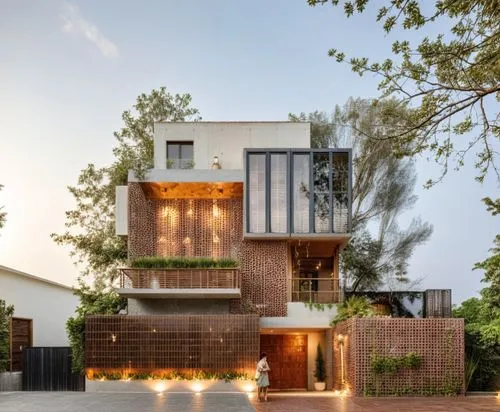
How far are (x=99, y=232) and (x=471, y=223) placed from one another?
18.2m

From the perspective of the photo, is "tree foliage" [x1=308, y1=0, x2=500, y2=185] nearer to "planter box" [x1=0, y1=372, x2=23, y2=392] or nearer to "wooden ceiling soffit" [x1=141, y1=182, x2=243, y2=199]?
"wooden ceiling soffit" [x1=141, y1=182, x2=243, y2=199]

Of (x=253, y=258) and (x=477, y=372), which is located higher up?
(x=253, y=258)

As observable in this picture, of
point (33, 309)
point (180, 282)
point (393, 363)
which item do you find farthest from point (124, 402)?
point (33, 309)

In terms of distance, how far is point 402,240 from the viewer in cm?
2872

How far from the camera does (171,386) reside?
1902cm

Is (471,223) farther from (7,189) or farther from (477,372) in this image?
(7,189)

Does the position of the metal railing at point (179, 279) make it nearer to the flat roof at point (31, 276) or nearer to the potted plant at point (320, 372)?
the potted plant at point (320, 372)

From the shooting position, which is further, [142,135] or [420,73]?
[142,135]

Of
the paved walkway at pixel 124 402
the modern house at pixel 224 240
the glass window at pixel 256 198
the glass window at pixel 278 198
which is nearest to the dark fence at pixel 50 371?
the modern house at pixel 224 240

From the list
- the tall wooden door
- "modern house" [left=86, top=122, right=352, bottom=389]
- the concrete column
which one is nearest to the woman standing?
"modern house" [left=86, top=122, right=352, bottom=389]

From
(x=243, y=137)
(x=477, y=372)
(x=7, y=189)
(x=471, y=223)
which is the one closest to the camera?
(x=471, y=223)

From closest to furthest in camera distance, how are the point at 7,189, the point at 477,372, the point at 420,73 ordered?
the point at 420,73 < the point at 477,372 < the point at 7,189

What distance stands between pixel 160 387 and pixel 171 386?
0.37m

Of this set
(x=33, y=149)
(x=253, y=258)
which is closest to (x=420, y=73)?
(x=253, y=258)
